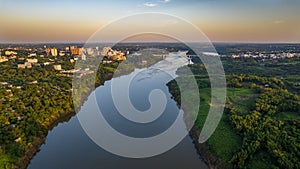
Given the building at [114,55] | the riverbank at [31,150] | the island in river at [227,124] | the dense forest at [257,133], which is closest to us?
the dense forest at [257,133]

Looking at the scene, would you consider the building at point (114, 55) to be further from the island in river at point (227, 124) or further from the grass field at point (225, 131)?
the grass field at point (225, 131)

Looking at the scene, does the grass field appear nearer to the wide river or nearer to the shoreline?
the shoreline

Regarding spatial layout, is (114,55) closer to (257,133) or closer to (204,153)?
(204,153)

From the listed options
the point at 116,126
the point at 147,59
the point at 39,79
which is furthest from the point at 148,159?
the point at 147,59

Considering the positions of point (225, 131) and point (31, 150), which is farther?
point (225, 131)

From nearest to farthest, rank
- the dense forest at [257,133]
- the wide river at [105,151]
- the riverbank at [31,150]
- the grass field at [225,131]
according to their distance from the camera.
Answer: the dense forest at [257,133], the riverbank at [31,150], the wide river at [105,151], the grass field at [225,131]

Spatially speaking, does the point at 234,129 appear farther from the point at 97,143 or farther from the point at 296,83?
the point at 296,83

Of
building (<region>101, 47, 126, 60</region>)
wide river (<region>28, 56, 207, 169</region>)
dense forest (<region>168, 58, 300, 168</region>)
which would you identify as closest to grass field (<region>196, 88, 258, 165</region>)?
dense forest (<region>168, 58, 300, 168</region>)

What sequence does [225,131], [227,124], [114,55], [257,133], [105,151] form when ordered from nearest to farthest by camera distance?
[257,133] < [105,151] < [225,131] < [227,124] < [114,55]

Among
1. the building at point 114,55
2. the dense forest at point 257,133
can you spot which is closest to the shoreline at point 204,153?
the dense forest at point 257,133

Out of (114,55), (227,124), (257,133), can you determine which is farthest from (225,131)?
(114,55)

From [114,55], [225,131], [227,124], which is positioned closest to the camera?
[225,131]

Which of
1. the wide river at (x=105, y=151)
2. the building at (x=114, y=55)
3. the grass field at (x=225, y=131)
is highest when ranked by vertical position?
the building at (x=114, y=55)
